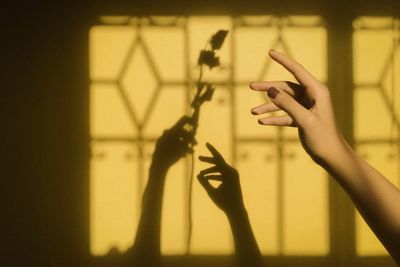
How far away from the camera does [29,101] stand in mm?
912

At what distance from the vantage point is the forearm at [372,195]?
1.52ft

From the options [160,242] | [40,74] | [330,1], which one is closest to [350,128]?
[330,1]

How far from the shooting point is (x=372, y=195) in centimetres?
47

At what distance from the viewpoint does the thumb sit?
1.65 ft

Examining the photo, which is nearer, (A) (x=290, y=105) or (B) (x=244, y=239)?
(A) (x=290, y=105)

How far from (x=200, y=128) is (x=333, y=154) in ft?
1.47

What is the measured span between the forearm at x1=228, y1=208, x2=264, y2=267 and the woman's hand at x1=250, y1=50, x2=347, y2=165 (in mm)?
428

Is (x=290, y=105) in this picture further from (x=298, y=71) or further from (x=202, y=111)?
(x=202, y=111)

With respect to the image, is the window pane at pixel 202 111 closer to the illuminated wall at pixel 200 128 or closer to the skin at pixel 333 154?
the illuminated wall at pixel 200 128

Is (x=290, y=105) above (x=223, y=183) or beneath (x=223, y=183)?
above

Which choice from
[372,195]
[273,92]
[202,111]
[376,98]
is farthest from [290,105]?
[376,98]

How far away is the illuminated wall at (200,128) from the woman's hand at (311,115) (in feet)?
1.24

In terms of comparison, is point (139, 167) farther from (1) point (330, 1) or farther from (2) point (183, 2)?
(1) point (330, 1)

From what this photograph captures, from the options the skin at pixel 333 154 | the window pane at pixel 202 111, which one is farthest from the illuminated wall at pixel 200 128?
the skin at pixel 333 154
